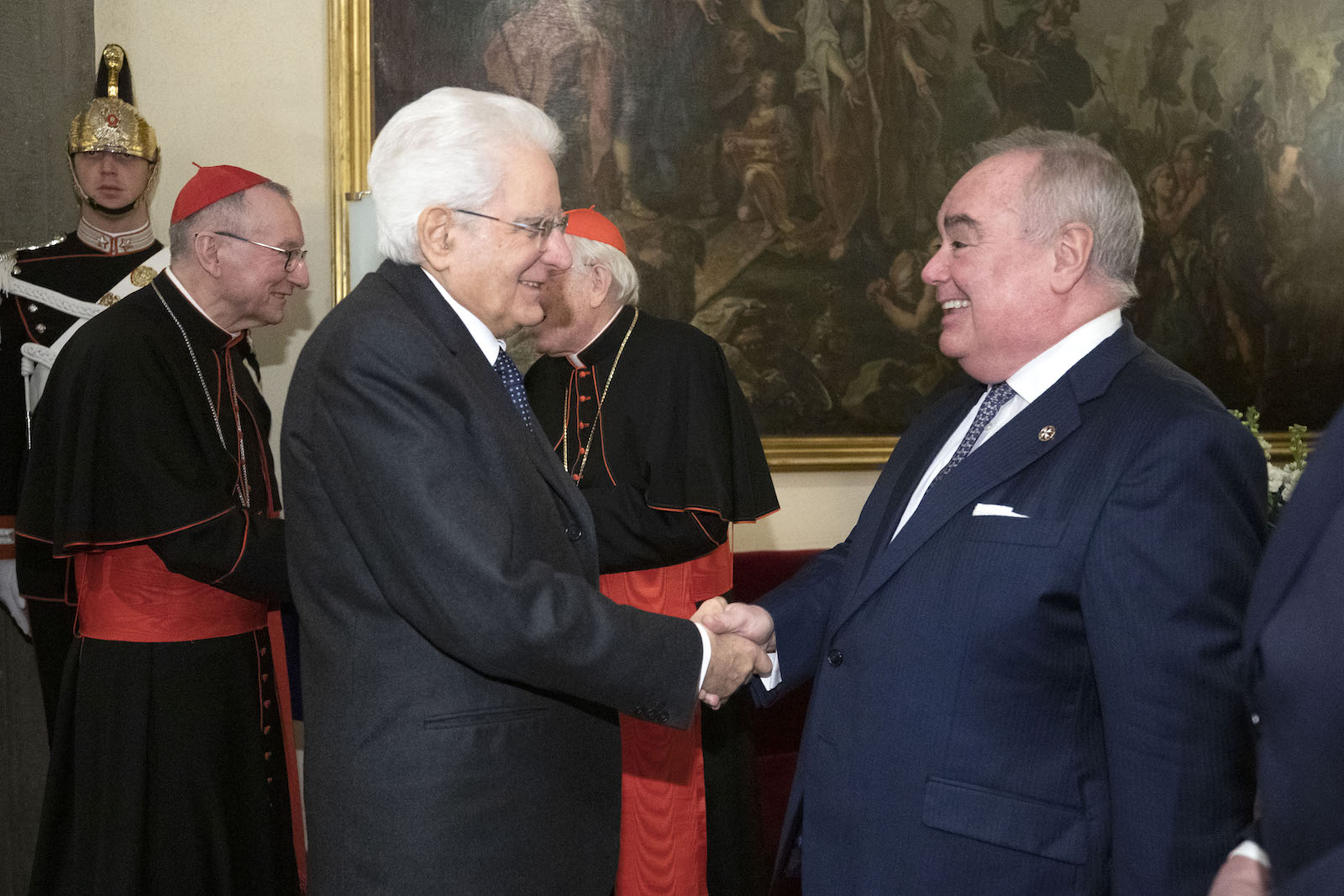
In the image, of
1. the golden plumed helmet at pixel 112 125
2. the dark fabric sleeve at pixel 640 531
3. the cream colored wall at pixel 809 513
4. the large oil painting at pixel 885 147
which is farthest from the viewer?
the cream colored wall at pixel 809 513

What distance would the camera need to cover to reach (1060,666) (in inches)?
67.4

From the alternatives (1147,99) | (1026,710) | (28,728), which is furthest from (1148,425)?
(1147,99)

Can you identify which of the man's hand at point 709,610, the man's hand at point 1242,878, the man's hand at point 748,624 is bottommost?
the man's hand at point 709,610

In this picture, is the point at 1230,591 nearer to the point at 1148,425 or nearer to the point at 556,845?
the point at 1148,425

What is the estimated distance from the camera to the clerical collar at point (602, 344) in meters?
3.52

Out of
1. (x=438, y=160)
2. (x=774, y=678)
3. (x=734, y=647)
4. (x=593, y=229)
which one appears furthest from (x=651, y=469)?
(x=438, y=160)

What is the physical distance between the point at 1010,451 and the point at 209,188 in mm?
2522

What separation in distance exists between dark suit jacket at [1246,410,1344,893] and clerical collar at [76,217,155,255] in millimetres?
3714

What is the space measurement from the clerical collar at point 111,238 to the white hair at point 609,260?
1.53 m

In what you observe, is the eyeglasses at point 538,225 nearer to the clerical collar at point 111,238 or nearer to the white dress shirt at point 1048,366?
the white dress shirt at point 1048,366

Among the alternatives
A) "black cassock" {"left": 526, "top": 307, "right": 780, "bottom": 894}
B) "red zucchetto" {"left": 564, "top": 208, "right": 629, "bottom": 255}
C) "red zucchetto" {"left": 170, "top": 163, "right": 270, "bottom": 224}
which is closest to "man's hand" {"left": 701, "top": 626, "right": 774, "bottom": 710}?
"black cassock" {"left": 526, "top": 307, "right": 780, "bottom": 894}

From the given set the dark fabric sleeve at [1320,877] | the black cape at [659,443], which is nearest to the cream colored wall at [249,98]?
the black cape at [659,443]

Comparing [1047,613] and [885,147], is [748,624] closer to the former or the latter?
[1047,613]

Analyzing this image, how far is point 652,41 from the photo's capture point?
4.62m
